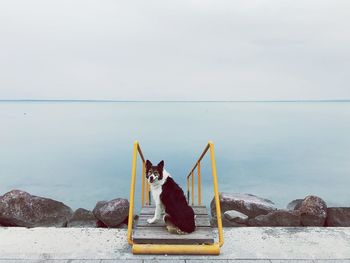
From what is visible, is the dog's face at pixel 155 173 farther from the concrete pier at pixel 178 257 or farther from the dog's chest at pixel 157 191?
the concrete pier at pixel 178 257

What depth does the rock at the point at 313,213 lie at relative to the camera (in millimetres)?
8023

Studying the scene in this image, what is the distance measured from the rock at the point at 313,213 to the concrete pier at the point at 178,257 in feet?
8.67

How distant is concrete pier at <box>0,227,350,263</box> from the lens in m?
4.48

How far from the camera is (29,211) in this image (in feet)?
31.0

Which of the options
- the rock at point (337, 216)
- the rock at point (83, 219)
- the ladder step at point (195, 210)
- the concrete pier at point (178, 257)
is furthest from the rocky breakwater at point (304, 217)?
the rock at point (83, 219)

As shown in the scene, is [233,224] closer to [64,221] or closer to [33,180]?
[64,221]

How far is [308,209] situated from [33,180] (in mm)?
31860

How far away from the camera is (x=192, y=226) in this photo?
489cm

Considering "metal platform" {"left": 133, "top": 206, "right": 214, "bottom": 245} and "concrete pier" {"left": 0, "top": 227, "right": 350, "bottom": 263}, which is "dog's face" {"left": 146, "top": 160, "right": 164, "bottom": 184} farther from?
"concrete pier" {"left": 0, "top": 227, "right": 350, "bottom": 263}

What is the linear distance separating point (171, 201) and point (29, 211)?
6.23 m

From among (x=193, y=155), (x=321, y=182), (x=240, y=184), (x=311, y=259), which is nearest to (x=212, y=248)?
(x=311, y=259)

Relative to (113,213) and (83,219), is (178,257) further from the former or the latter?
(83,219)

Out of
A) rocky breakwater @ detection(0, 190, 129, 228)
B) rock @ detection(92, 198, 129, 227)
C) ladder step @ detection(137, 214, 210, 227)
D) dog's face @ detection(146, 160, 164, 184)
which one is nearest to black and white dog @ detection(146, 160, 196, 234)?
dog's face @ detection(146, 160, 164, 184)

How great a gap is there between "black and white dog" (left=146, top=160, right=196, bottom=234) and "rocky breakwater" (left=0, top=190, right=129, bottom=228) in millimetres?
4569
